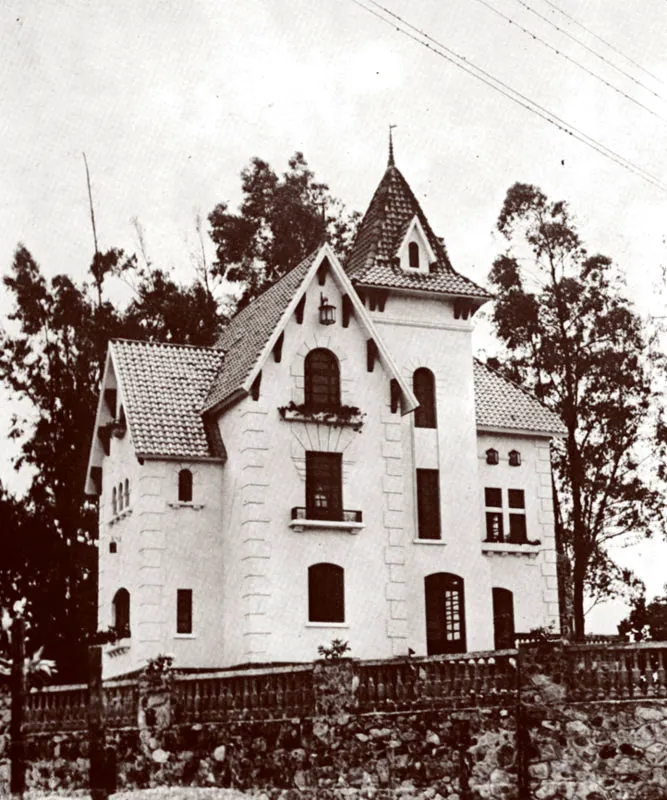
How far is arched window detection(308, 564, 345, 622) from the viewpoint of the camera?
127 ft

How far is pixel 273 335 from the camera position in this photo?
39.6 metres

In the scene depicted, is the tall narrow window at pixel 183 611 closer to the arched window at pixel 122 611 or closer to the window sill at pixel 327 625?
the arched window at pixel 122 611

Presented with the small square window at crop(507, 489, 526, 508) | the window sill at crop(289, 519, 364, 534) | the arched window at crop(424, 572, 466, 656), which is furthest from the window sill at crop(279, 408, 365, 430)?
the small square window at crop(507, 489, 526, 508)

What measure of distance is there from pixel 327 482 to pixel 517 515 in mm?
7913

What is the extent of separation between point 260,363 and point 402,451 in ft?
18.0

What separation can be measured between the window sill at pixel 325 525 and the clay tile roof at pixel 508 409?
684cm

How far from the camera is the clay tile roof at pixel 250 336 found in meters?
40.3

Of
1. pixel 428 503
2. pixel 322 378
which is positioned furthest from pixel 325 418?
pixel 428 503

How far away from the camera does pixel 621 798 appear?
25.9 metres

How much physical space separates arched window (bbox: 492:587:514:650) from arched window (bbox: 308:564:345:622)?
6.36m

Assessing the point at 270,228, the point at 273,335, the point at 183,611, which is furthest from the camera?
the point at 270,228

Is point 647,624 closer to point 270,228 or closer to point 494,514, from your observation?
point 494,514

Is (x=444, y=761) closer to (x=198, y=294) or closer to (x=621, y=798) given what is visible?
(x=621, y=798)

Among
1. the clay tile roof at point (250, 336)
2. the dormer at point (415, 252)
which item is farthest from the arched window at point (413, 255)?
the clay tile roof at point (250, 336)
